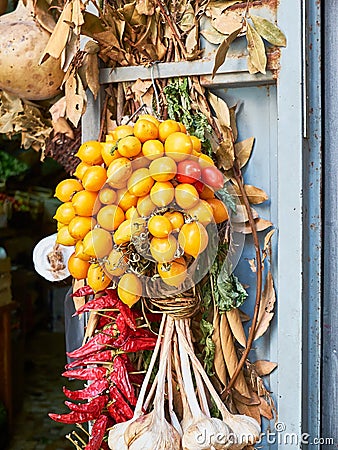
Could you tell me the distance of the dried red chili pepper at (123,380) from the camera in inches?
53.9

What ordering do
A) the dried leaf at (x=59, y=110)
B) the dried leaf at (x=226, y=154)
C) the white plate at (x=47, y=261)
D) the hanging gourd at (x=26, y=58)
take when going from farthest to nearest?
the white plate at (x=47, y=261)
the hanging gourd at (x=26, y=58)
the dried leaf at (x=59, y=110)
the dried leaf at (x=226, y=154)

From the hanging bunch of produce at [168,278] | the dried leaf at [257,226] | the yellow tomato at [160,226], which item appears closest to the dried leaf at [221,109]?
the hanging bunch of produce at [168,278]

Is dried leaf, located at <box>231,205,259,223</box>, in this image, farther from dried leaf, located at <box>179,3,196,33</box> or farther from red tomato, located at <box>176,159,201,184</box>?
dried leaf, located at <box>179,3,196,33</box>

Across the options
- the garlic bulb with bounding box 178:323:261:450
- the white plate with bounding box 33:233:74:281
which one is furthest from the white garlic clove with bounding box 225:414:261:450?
the white plate with bounding box 33:233:74:281

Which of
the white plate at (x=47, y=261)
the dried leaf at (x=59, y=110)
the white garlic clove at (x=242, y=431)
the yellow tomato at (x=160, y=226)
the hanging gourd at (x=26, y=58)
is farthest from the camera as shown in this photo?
the white plate at (x=47, y=261)

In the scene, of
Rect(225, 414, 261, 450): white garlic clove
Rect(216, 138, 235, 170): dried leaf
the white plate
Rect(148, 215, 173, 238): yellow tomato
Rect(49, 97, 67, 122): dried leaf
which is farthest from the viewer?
the white plate

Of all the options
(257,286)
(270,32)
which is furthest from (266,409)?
(270,32)

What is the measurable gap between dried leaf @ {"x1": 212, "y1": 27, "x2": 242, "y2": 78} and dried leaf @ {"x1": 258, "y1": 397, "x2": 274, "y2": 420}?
0.73 m

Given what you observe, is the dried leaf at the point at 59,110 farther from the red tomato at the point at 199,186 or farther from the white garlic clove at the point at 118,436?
the white garlic clove at the point at 118,436

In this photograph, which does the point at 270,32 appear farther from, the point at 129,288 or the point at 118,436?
the point at 118,436

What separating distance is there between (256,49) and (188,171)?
12.3 inches

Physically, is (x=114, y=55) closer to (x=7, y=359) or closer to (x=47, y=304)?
(x=7, y=359)

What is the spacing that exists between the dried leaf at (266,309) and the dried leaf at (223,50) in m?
0.47

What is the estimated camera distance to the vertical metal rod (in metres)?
1.43
